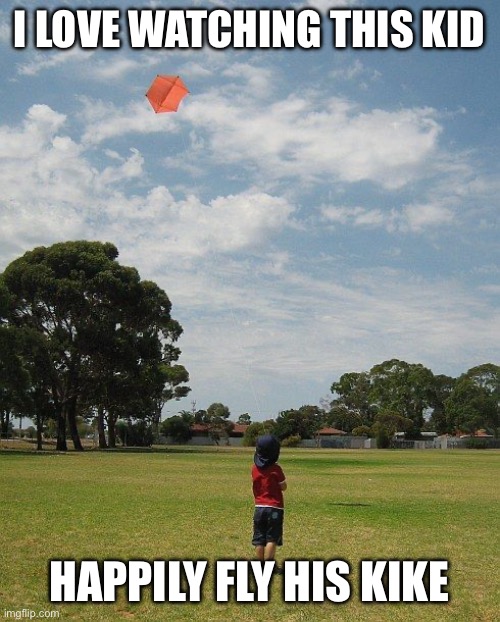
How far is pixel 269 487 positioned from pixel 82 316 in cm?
5480

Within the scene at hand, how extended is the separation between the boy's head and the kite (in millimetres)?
9992

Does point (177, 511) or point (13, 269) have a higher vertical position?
point (13, 269)

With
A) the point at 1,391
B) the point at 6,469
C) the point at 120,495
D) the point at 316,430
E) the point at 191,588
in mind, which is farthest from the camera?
the point at 316,430

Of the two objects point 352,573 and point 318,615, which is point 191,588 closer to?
point 318,615

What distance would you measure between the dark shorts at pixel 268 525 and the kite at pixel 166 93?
34.5 ft

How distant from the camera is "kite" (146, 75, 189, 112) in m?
17.7

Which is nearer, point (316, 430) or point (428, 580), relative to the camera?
point (428, 580)

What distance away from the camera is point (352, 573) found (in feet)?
35.0

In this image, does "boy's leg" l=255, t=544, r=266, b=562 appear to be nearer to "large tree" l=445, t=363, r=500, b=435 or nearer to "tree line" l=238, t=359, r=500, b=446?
"tree line" l=238, t=359, r=500, b=446

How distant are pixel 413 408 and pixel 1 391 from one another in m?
104

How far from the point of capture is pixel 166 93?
17828 mm

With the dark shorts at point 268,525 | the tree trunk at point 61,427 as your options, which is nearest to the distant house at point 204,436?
the tree trunk at point 61,427

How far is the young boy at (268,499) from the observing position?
31.7ft

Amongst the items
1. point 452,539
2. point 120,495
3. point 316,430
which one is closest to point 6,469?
point 120,495
